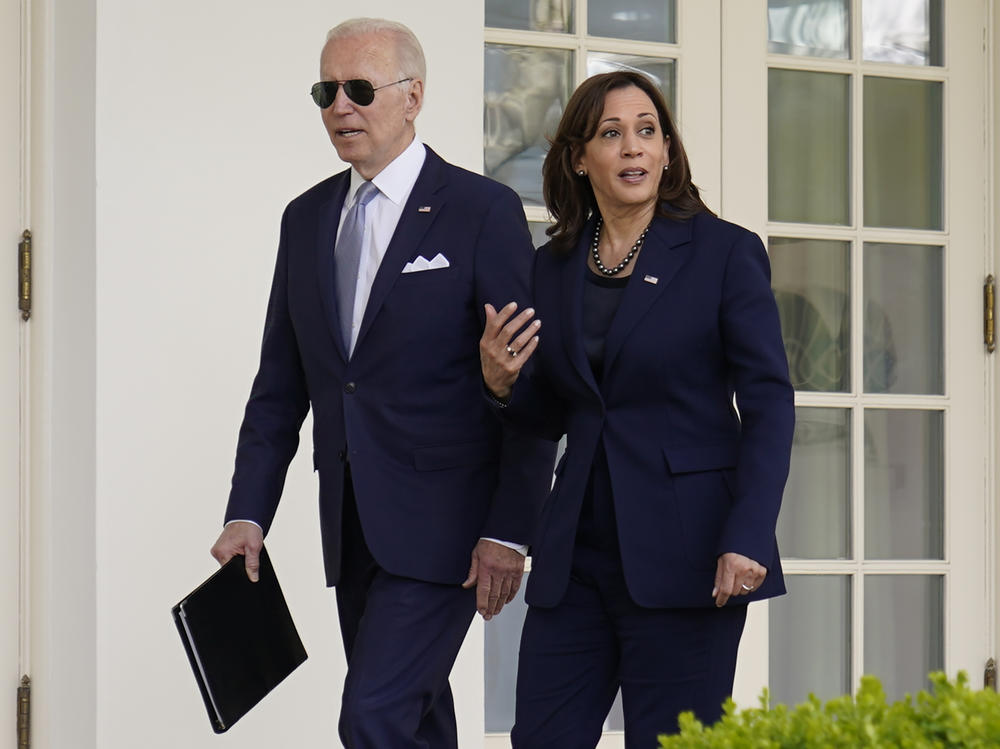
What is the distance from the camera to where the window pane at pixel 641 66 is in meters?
4.16

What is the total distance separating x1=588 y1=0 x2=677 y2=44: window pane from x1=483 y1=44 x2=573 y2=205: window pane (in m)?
0.14

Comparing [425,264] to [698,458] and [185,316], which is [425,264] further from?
[185,316]

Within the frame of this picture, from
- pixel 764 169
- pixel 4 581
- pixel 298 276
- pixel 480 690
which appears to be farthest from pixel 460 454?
pixel 764 169

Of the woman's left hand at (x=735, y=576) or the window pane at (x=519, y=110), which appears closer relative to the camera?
the woman's left hand at (x=735, y=576)

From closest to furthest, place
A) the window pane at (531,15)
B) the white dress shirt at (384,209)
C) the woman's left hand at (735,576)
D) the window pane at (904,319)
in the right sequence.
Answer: the woman's left hand at (735,576)
the white dress shirt at (384,209)
the window pane at (531,15)
the window pane at (904,319)

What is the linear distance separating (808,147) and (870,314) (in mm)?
530

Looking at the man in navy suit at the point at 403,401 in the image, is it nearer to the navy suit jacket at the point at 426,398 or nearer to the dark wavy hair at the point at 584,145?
the navy suit jacket at the point at 426,398

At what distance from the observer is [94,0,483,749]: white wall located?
359cm

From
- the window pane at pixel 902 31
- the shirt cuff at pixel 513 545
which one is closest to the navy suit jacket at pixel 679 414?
the shirt cuff at pixel 513 545

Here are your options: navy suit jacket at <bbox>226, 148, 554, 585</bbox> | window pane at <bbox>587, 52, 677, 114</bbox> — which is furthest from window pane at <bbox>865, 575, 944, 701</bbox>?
navy suit jacket at <bbox>226, 148, 554, 585</bbox>

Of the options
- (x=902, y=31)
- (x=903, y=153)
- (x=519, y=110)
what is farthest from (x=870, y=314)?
(x=519, y=110)

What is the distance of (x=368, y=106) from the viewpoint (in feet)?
8.84

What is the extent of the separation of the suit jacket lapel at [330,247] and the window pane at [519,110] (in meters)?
1.27

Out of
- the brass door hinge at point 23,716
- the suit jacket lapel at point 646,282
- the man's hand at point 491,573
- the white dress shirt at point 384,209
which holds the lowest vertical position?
the brass door hinge at point 23,716
